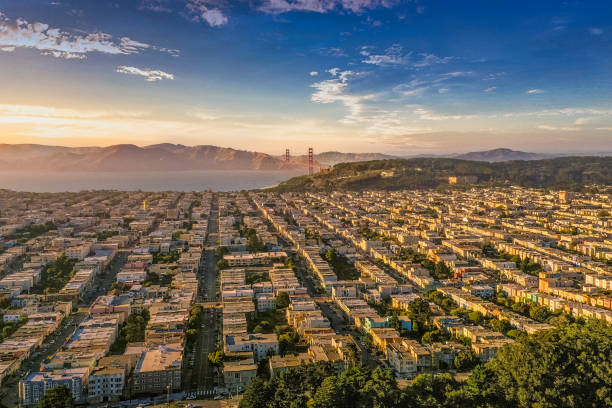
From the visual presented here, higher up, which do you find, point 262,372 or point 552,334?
point 552,334

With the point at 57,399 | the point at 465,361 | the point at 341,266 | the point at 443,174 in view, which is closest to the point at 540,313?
the point at 465,361


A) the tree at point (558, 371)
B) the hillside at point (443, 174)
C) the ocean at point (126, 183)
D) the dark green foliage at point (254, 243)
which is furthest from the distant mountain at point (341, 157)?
the tree at point (558, 371)

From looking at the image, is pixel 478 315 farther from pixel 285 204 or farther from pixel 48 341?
pixel 285 204

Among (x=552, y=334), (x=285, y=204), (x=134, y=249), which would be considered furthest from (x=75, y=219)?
(x=552, y=334)

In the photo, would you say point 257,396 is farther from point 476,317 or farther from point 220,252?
point 220,252

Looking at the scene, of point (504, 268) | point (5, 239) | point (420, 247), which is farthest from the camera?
point (5, 239)

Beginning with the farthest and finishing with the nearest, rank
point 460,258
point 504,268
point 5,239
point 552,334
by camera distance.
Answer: point 5,239
point 460,258
point 504,268
point 552,334

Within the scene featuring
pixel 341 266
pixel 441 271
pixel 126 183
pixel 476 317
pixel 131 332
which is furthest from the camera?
pixel 126 183

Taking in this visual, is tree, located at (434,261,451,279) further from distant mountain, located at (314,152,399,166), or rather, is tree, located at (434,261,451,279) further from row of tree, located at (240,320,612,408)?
distant mountain, located at (314,152,399,166)
